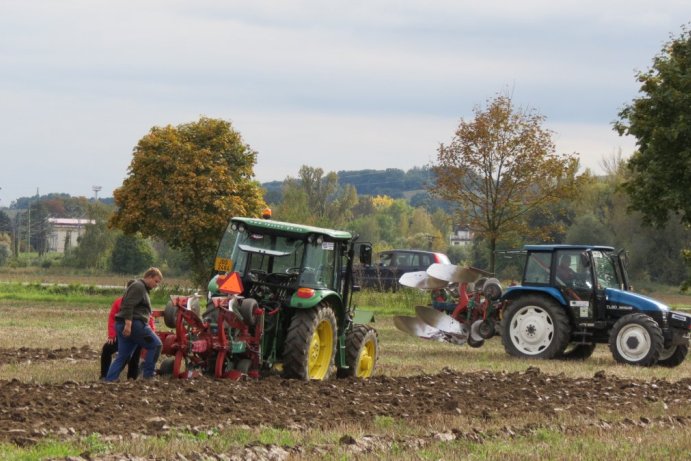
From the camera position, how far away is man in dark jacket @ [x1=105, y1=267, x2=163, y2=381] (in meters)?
14.4

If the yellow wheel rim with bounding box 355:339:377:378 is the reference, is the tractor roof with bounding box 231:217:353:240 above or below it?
above

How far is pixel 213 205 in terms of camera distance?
129 ft

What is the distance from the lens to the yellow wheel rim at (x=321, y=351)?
15570 millimetres

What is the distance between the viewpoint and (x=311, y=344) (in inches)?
599

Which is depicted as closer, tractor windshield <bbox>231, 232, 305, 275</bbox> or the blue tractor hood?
tractor windshield <bbox>231, 232, 305, 275</bbox>

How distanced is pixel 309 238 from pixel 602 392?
4188 mm

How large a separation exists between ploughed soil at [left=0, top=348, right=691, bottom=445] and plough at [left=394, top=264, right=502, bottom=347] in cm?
610

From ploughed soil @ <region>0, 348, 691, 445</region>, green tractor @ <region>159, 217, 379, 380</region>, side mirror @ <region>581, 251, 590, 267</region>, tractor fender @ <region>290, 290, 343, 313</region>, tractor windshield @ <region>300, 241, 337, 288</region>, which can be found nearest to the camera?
ploughed soil @ <region>0, 348, 691, 445</region>

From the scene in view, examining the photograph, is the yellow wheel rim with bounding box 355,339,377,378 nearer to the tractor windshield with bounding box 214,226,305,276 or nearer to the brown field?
the brown field

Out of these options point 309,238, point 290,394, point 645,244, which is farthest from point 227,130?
point 645,244

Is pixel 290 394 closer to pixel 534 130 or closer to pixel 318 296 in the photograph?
pixel 318 296

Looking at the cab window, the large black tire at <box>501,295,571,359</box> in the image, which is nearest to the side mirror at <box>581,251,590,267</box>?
the cab window

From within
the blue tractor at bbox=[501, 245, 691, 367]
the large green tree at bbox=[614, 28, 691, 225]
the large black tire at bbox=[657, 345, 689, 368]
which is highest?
the large green tree at bbox=[614, 28, 691, 225]

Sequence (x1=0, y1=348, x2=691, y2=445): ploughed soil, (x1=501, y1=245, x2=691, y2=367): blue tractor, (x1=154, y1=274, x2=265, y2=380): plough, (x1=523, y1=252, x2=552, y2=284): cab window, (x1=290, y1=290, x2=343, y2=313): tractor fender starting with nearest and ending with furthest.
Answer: (x1=0, y1=348, x2=691, y2=445): ploughed soil, (x1=154, y1=274, x2=265, y2=380): plough, (x1=290, y1=290, x2=343, y2=313): tractor fender, (x1=501, y1=245, x2=691, y2=367): blue tractor, (x1=523, y1=252, x2=552, y2=284): cab window
